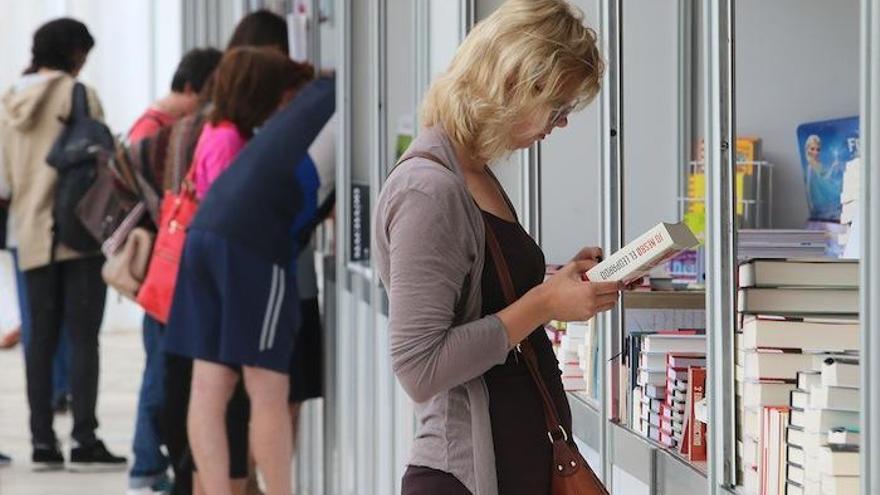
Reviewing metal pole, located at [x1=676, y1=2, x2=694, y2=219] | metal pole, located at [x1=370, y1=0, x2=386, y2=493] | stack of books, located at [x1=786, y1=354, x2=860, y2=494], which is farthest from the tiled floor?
stack of books, located at [x1=786, y1=354, x2=860, y2=494]

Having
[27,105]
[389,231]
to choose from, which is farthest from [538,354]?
[27,105]

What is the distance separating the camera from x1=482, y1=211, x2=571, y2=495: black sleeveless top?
2260 millimetres

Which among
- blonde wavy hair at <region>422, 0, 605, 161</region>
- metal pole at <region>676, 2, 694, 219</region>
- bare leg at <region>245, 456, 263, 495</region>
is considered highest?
metal pole at <region>676, 2, 694, 219</region>

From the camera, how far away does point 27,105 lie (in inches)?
284

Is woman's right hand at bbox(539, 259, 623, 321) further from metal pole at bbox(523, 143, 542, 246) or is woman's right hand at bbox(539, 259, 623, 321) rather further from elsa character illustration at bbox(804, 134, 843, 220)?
elsa character illustration at bbox(804, 134, 843, 220)

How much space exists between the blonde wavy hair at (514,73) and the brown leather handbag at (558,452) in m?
0.15

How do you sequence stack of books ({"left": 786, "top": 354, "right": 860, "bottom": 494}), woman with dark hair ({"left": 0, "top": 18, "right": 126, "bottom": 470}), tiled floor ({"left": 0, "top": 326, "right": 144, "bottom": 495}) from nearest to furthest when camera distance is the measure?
stack of books ({"left": 786, "top": 354, "right": 860, "bottom": 494}) → tiled floor ({"left": 0, "top": 326, "right": 144, "bottom": 495}) → woman with dark hair ({"left": 0, "top": 18, "right": 126, "bottom": 470})

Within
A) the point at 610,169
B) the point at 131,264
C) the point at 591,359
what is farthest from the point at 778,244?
the point at 131,264

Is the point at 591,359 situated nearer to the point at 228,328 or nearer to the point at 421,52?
the point at 421,52

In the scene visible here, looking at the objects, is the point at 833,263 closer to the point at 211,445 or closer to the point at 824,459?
the point at 824,459

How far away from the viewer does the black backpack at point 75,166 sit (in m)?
7.11

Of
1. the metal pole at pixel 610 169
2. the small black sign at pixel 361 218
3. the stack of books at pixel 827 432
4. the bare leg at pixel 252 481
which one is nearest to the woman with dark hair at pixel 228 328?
the small black sign at pixel 361 218

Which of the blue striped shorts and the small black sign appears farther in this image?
the small black sign

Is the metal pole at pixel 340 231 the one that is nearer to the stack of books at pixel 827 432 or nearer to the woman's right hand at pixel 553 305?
the woman's right hand at pixel 553 305
